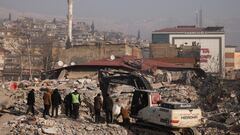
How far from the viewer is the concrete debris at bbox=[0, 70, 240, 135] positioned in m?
16.5

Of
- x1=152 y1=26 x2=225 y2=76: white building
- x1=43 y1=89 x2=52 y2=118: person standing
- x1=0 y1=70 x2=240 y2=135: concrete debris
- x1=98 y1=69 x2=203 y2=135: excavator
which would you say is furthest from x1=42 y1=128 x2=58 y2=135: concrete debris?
x1=152 y1=26 x2=225 y2=76: white building

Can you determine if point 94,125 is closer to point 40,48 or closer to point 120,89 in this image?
point 120,89

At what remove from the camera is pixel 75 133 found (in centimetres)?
1631

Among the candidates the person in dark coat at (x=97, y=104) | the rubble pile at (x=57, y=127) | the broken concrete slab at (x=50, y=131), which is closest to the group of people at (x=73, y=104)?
the person in dark coat at (x=97, y=104)

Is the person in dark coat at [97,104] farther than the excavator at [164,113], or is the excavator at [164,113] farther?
the person in dark coat at [97,104]

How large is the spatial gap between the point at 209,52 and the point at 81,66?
54447mm

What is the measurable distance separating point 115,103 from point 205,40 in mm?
72581

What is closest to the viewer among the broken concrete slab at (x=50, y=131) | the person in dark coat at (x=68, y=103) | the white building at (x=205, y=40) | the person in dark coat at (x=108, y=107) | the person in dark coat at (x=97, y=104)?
the broken concrete slab at (x=50, y=131)

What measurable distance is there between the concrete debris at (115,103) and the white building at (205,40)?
47.8 metres

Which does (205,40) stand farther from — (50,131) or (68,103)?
(50,131)

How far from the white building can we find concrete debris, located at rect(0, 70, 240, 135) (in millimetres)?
47819

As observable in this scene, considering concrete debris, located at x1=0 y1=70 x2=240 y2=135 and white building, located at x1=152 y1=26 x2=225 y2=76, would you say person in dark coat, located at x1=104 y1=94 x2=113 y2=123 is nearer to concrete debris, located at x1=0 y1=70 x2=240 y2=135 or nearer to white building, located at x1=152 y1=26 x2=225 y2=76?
concrete debris, located at x1=0 y1=70 x2=240 y2=135

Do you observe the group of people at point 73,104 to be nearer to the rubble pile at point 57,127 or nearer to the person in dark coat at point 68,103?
the person in dark coat at point 68,103

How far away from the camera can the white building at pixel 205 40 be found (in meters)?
86.0
